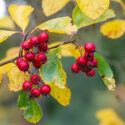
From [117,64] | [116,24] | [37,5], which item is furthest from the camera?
[37,5]

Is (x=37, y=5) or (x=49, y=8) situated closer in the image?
(x=49, y=8)

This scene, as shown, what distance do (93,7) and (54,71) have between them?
13.1 inches

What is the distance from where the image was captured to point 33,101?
1208 mm

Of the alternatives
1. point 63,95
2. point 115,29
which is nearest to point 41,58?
point 63,95

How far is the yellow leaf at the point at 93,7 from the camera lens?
93cm

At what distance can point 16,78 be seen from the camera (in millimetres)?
1132

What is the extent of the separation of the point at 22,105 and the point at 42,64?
0.25m

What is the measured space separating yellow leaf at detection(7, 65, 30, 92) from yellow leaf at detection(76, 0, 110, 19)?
443 millimetres

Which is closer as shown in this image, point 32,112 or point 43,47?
point 43,47

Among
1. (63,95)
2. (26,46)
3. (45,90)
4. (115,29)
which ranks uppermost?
(26,46)

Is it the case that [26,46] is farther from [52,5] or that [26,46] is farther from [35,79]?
[52,5]

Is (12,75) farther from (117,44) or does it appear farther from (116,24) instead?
(117,44)

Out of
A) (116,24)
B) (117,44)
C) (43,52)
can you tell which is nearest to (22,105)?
(43,52)

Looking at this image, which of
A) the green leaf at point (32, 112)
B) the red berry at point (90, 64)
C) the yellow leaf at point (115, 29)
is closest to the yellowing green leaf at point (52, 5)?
the red berry at point (90, 64)
